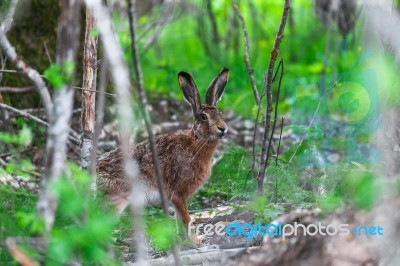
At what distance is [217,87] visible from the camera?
266 inches

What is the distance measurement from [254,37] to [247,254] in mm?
7917

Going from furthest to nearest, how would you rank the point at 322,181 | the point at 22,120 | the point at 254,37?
the point at 254,37 < the point at 22,120 < the point at 322,181

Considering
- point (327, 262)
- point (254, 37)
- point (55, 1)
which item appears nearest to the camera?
point (327, 262)

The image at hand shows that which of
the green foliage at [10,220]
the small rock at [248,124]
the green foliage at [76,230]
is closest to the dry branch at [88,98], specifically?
the green foliage at [10,220]

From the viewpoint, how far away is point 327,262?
14.2ft

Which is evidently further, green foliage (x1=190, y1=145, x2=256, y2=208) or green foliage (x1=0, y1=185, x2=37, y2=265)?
green foliage (x1=190, y1=145, x2=256, y2=208)

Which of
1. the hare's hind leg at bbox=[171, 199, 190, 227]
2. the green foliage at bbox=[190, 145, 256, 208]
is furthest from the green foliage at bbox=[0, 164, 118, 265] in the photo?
the green foliage at bbox=[190, 145, 256, 208]

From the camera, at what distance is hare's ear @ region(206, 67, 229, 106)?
6.66 m

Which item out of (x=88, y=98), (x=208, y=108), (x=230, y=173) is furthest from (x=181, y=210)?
(x=88, y=98)

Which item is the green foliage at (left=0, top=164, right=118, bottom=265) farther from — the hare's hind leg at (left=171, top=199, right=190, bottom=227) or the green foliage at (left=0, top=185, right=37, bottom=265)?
the hare's hind leg at (left=171, top=199, right=190, bottom=227)

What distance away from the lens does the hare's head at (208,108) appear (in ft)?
21.7

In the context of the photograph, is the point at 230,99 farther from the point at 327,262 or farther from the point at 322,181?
the point at 327,262

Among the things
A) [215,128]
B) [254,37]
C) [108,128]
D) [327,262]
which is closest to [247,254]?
[327,262]

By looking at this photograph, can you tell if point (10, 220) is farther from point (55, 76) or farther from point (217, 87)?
point (217, 87)
